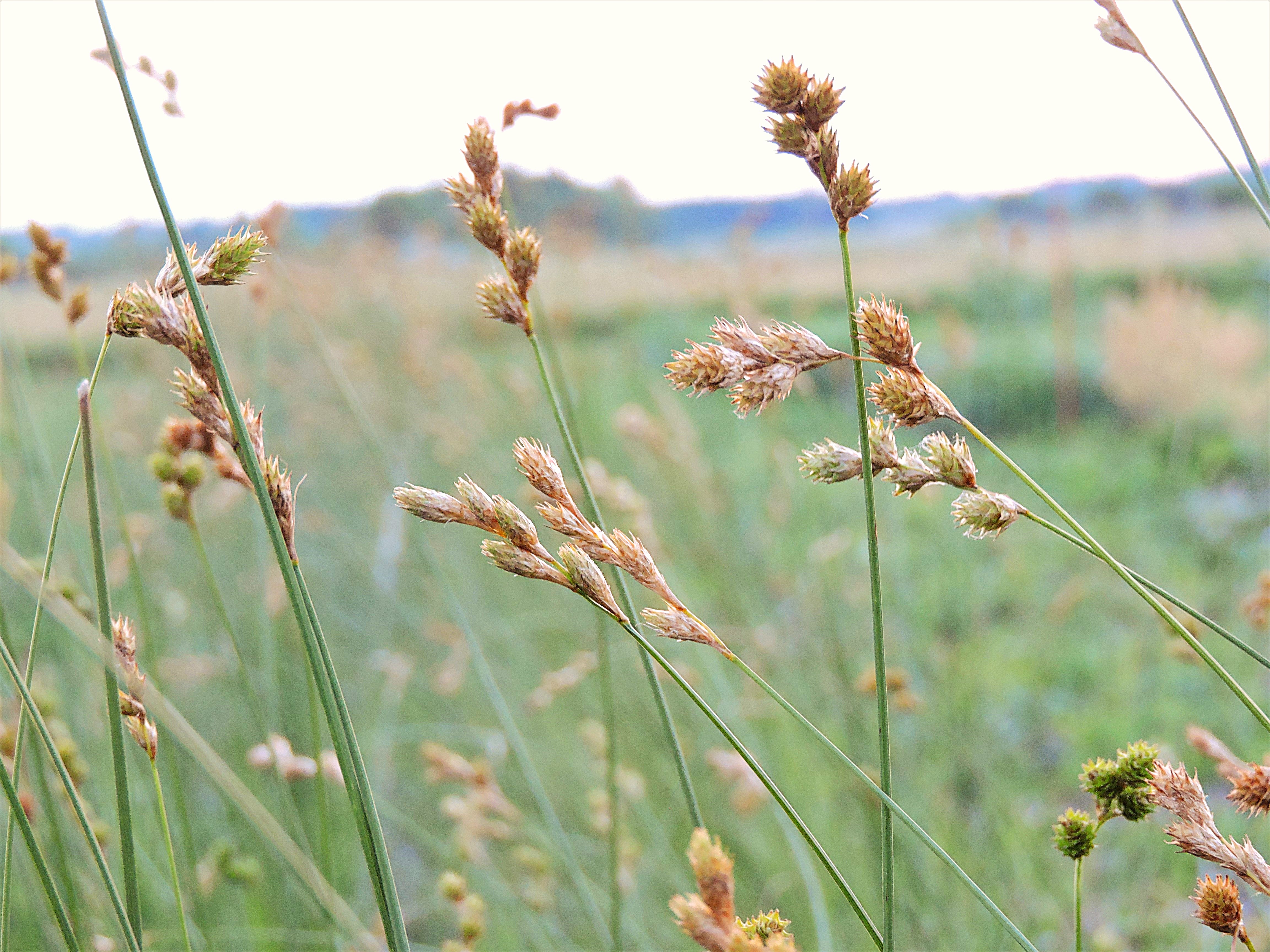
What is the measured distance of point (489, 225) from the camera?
0.40m

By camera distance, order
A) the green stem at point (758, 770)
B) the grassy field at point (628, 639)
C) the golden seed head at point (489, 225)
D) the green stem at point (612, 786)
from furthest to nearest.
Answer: the grassy field at point (628, 639) → the green stem at point (612, 786) → the golden seed head at point (489, 225) → the green stem at point (758, 770)

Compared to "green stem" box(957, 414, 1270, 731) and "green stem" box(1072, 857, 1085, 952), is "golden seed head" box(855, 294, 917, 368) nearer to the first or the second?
"green stem" box(957, 414, 1270, 731)

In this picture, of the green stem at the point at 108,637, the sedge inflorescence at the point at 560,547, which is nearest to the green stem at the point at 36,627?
the green stem at the point at 108,637

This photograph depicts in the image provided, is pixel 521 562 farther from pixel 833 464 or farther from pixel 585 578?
pixel 833 464

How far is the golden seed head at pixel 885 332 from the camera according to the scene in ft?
1.10

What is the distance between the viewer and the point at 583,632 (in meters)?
1.50

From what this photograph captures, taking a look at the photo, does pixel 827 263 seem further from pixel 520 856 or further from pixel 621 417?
pixel 520 856

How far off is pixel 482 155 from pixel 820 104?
0.58 ft

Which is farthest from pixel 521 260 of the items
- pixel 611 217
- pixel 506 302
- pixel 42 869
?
pixel 611 217

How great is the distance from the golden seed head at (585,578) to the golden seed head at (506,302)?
14cm

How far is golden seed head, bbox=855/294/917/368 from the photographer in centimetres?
33

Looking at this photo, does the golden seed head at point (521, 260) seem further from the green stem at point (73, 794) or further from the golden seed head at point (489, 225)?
the green stem at point (73, 794)

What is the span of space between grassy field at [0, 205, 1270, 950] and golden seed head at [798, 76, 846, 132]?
0.19 m

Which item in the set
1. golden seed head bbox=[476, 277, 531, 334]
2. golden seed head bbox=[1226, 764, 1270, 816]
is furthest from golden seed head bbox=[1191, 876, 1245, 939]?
golden seed head bbox=[476, 277, 531, 334]
